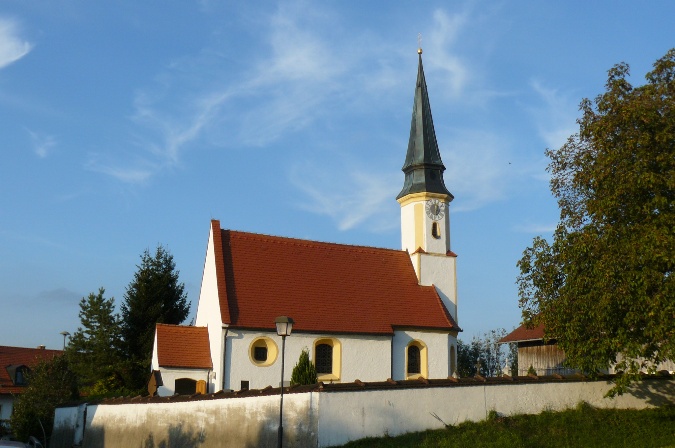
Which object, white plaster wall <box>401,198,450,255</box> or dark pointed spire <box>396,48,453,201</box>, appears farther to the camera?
dark pointed spire <box>396,48,453,201</box>

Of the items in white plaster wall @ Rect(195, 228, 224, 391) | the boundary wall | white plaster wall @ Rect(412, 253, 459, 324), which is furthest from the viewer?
white plaster wall @ Rect(412, 253, 459, 324)

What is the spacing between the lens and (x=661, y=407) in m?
20.9

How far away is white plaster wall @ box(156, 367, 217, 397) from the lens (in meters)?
27.8

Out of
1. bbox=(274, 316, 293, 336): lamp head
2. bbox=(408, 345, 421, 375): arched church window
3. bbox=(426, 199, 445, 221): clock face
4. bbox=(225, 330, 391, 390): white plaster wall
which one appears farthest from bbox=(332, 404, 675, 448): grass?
bbox=(426, 199, 445, 221): clock face

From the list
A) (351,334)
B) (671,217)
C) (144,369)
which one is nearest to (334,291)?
(351,334)

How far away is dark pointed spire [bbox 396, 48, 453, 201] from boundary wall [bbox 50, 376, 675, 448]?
57.4ft

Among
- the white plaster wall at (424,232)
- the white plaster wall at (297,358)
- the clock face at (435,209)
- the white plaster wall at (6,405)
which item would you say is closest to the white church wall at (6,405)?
the white plaster wall at (6,405)

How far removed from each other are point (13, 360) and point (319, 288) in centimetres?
2880

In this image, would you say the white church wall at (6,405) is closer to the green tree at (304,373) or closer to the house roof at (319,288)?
the house roof at (319,288)

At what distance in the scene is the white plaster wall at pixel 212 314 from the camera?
2820 cm

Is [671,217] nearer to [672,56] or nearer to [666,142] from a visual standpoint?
[666,142]

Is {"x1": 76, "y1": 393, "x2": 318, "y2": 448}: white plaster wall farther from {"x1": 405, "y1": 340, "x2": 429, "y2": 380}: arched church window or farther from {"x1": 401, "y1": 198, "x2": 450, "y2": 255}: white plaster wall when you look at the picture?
{"x1": 401, "y1": 198, "x2": 450, "y2": 255}: white plaster wall

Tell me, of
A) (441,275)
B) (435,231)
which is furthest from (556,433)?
(435,231)

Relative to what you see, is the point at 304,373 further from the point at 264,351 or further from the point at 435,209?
the point at 435,209
